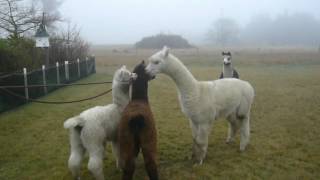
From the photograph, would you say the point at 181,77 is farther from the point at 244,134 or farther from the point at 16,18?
the point at 16,18

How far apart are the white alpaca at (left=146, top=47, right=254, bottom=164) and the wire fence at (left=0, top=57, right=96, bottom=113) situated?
2.63 metres

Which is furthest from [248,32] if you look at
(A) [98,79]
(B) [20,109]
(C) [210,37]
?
(B) [20,109]

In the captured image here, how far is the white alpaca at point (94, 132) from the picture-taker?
4.98m

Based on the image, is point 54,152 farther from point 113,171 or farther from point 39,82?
point 39,82

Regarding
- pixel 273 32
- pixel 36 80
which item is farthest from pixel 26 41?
pixel 273 32

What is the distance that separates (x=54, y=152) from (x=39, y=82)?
26.4ft

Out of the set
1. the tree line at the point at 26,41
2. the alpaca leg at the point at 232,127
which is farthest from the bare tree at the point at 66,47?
the alpaca leg at the point at 232,127

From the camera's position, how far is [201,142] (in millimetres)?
6047

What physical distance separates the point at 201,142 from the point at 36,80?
9.93 metres

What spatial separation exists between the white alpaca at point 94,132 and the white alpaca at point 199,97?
684mm

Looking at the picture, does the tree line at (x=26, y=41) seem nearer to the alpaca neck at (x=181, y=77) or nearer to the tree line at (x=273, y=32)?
the alpaca neck at (x=181, y=77)

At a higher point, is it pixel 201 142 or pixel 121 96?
pixel 121 96

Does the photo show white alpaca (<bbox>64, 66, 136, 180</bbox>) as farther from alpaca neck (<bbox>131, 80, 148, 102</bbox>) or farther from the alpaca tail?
alpaca neck (<bbox>131, 80, 148, 102</bbox>)

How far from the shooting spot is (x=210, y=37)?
128125 millimetres
